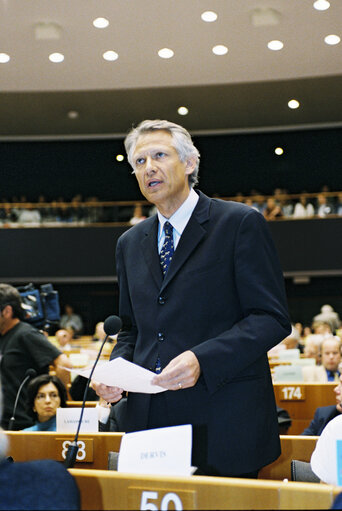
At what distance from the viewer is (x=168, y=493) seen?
1.38 metres

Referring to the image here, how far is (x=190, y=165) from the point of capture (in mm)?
2125

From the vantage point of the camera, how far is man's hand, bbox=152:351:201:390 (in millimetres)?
1701

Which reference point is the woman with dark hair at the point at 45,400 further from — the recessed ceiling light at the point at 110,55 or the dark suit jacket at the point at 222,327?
the recessed ceiling light at the point at 110,55

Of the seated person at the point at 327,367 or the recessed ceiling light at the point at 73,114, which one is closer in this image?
the seated person at the point at 327,367

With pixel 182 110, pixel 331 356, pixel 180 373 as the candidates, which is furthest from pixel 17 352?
pixel 182 110

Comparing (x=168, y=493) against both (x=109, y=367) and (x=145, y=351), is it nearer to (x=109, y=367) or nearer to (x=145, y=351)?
(x=109, y=367)

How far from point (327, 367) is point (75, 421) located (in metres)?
3.73

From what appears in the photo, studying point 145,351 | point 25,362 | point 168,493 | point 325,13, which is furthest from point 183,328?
point 325,13

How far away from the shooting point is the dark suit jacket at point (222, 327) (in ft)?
5.94

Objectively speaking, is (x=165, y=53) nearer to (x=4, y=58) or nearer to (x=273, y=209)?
(x=4, y=58)

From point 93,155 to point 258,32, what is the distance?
7.40m

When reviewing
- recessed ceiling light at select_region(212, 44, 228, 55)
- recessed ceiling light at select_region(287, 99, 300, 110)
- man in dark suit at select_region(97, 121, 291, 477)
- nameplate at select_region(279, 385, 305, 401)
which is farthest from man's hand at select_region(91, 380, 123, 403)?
recessed ceiling light at select_region(287, 99, 300, 110)

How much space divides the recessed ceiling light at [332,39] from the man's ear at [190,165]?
30.4ft

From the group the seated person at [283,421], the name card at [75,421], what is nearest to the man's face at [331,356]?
the seated person at [283,421]
